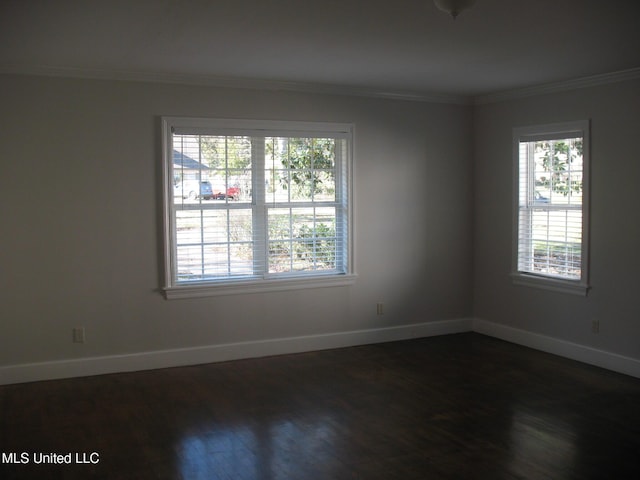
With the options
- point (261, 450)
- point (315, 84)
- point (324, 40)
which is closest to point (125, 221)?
point (315, 84)

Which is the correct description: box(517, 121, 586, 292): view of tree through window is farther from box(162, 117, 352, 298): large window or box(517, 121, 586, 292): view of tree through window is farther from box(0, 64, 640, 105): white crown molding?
box(162, 117, 352, 298): large window

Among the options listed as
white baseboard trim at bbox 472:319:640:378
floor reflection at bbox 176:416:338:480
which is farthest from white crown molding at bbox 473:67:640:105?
floor reflection at bbox 176:416:338:480

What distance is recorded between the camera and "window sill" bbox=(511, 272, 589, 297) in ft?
18.7

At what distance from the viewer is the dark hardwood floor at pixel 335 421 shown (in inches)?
141

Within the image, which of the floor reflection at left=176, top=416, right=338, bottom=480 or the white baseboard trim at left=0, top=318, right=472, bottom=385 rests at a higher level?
the white baseboard trim at left=0, top=318, right=472, bottom=385

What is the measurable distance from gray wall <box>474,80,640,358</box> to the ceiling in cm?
34

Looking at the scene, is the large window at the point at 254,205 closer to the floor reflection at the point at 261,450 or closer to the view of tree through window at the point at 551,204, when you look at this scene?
the view of tree through window at the point at 551,204

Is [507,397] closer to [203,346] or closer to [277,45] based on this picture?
[203,346]

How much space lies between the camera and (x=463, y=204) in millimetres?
6848

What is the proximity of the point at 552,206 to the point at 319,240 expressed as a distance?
85.0 inches

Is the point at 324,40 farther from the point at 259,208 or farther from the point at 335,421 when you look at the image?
the point at 335,421

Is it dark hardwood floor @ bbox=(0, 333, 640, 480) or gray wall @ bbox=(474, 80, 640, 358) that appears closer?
dark hardwood floor @ bbox=(0, 333, 640, 480)

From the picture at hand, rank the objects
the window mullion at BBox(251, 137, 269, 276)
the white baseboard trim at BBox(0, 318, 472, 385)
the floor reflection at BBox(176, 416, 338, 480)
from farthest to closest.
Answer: the window mullion at BBox(251, 137, 269, 276) → the white baseboard trim at BBox(0, 318, 472, 385) → the floor reflection at BBox(176, 416, 338, 480)

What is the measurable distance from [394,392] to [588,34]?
277 centimetres
